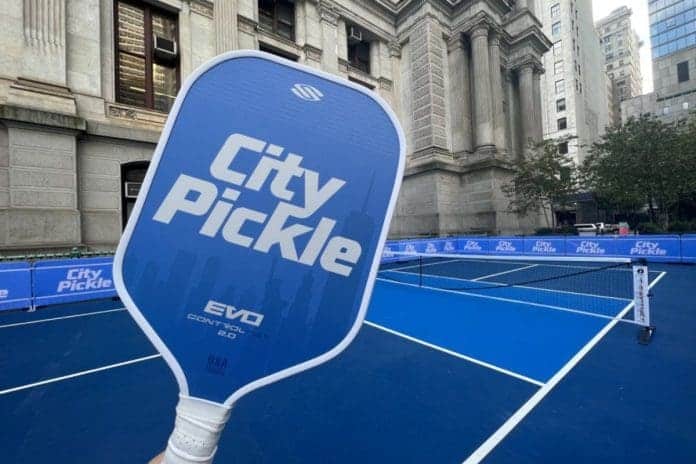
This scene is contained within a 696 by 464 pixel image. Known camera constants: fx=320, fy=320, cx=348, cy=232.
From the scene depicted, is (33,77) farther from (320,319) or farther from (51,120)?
(320,319)

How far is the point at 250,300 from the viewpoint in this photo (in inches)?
46.8

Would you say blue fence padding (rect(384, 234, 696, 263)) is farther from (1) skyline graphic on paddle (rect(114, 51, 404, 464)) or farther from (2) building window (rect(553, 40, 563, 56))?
(2) building window (rect(553, 40, 563, 56))

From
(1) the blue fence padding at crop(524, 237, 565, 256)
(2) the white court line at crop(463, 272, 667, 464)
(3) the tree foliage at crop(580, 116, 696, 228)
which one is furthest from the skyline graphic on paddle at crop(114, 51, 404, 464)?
(3) the tree foliage at crop(580, 116, 696, 228)

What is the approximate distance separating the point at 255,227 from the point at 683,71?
84.7m

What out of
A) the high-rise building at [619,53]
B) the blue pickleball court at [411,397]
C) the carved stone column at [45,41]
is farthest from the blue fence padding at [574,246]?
the high-rise building at [619,53]

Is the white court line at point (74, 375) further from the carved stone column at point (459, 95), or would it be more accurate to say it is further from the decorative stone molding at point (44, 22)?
the carved stone column at point (459, 95)

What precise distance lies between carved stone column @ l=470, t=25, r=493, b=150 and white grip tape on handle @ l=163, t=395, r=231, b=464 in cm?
2704

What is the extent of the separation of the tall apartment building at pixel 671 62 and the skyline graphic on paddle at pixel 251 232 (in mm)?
70043

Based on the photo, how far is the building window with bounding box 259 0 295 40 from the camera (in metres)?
20.1

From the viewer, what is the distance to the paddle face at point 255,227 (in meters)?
1.14

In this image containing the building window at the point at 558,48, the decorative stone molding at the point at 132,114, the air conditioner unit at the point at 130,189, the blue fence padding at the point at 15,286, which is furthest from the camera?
the building window at the point at 558,48

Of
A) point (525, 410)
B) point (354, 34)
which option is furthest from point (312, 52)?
point (525, 410)

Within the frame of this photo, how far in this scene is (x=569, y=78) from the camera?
5797 centimetres

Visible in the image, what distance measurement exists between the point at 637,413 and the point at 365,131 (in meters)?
4.59
